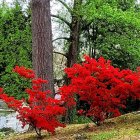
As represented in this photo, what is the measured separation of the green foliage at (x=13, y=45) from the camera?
18.7 m

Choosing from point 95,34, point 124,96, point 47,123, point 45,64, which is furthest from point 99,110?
point 95,34

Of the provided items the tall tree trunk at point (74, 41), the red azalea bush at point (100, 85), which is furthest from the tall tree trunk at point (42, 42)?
the tall tree trunk at point (74, 41)

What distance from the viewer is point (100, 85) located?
31.2 ft

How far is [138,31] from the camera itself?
60.4ft

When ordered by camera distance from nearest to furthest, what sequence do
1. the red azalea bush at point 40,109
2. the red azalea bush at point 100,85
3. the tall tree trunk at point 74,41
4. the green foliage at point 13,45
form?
the red azalea bush at point 40,109, the red azalea bush at point 100,85, the green foliage at point 13,45, the tall tree trunk at point 74,41

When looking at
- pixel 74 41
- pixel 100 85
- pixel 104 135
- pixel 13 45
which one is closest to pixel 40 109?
pixel 100 85

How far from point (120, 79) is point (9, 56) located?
10169 mm

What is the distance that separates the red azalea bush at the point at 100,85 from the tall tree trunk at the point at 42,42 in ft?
6.62

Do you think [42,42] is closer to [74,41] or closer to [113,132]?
[113,132]

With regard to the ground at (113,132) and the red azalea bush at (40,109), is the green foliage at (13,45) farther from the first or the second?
the red azalea bush at (40,109)

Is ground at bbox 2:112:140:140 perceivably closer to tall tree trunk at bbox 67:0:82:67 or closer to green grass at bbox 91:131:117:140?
green grass at bbox 91:131:117:140

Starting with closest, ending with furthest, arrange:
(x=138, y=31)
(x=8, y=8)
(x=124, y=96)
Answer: (x=124, y=96) < (x=138, y=31) < (x=8, y=8)

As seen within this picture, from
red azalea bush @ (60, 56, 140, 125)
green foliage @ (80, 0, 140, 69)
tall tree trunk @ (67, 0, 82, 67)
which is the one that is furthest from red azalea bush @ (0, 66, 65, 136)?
tall tree trunk @ (67, 0, 82, 67)

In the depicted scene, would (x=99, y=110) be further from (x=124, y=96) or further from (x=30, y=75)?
(x=30, y=75)
